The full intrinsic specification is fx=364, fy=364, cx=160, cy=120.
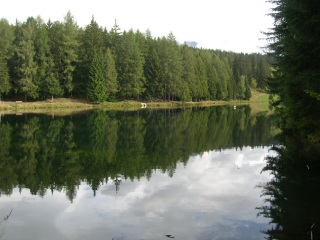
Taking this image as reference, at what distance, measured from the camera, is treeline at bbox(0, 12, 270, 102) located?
7012 cm

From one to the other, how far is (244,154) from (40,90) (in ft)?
182

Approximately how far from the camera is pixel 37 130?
117 ft

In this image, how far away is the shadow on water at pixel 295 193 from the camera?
33.7 feet

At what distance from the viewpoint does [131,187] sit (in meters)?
15.8

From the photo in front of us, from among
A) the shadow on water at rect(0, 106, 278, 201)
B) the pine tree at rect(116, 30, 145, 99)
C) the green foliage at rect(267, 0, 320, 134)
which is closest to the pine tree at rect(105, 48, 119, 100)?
the pine tree at rect(116, 30, 145, 99)

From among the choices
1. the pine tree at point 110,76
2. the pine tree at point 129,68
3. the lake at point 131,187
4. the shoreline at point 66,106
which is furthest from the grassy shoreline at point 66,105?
the lake at point 131,187

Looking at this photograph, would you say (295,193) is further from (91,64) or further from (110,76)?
(91,64)

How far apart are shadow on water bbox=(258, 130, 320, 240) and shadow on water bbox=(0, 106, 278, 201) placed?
5.73m

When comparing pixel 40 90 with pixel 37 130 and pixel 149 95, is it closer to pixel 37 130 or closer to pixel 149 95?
pixel 149 95

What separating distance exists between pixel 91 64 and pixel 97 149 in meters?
53.1

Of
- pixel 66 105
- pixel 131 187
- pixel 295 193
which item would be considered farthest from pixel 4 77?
pixel 295 193

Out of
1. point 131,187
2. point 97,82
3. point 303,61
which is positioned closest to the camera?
point 131,187

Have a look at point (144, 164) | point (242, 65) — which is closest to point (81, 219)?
point (144, 164)

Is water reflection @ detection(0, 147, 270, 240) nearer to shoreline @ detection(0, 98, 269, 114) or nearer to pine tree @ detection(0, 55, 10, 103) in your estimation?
shoreline @ detection(0, 98, 269, 114)
